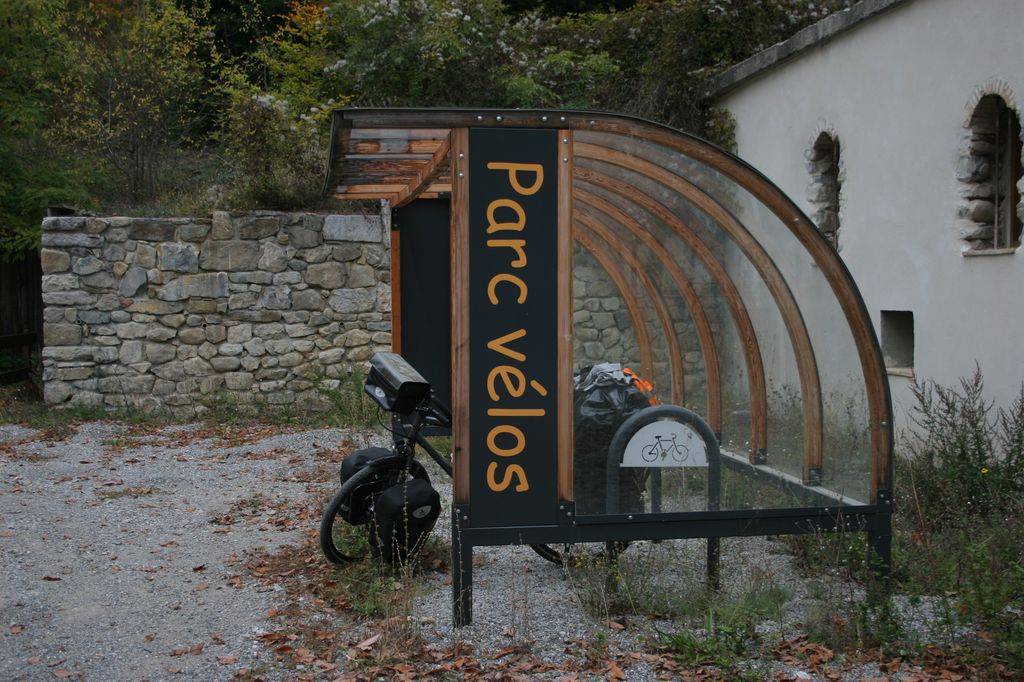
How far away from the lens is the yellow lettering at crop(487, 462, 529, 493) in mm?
4824

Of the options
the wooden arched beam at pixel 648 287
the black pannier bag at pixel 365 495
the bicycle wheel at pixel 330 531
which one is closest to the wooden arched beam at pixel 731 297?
the wooden arched beam at pixel 648 287

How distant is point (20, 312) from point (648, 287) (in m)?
11.1

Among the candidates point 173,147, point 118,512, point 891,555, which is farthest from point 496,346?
point 173,147

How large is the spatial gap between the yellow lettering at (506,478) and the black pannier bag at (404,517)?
881 mm

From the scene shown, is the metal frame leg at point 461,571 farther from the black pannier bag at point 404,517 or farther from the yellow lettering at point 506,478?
the black pannier bag at point 404,517

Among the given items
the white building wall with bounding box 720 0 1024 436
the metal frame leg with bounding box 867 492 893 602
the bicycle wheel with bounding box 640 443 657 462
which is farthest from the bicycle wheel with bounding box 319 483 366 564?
the white building wall with bounding box 720 0 1024 436

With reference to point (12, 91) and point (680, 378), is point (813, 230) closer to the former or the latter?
point (680, 378)

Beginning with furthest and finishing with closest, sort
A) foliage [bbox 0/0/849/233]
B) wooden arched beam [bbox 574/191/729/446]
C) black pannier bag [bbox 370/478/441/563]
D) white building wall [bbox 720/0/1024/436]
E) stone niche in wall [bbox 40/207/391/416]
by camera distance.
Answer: foliage [bbox 0/0/849/233] < stone niche in wall [bbox 40/207/391/416] < white building wall [bbox 720/0/1024/436] < wooden arched beam [bbox 574/191/729/446] < black pannier bag [bbox 370/478/441/563]

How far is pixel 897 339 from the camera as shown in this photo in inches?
376

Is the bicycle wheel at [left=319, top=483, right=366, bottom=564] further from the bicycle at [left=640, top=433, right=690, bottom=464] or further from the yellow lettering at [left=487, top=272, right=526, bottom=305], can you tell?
the bicycle at [left=640, top=433, right=690, bottom=464]

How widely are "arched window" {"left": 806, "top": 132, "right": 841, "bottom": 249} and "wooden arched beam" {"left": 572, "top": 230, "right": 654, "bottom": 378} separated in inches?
183

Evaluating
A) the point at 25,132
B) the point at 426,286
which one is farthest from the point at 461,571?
the point at 25,132

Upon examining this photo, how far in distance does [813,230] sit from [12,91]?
11583 mm

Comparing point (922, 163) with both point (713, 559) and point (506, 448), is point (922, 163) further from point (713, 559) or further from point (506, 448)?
point (506, 448)
